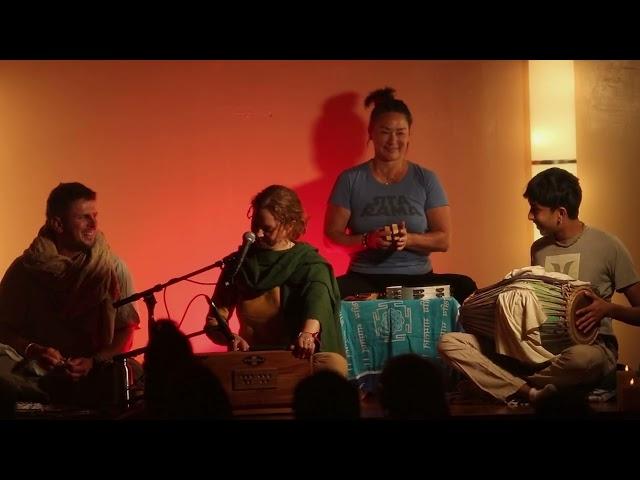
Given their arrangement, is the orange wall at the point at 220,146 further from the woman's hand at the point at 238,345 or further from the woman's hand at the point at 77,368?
the woman's hand at the point at 238,345

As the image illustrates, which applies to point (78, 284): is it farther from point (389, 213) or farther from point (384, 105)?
point (384, 105)

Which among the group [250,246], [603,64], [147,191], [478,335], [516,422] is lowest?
[516,422]

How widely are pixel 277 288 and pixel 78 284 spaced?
1239 millimetres

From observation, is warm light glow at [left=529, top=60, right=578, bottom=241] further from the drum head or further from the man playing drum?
the drum head

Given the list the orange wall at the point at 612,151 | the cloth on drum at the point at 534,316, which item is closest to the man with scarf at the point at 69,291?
the cloth on drum at the point at 534,316

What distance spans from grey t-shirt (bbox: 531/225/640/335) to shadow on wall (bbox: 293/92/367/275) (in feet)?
5.19

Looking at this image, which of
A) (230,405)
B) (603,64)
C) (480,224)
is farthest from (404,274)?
(603,64)

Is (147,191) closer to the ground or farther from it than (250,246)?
farther from it

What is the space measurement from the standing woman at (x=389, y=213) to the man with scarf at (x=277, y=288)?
2.02ft

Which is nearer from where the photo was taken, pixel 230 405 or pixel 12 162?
pixel 230 405

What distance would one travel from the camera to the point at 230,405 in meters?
4.62

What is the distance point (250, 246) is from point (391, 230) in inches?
33.2
